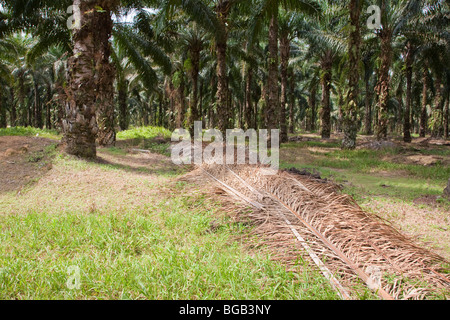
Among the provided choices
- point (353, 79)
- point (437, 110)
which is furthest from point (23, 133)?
point (437, 110)

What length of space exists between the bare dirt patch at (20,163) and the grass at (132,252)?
81 cm

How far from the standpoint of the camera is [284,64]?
19.0m

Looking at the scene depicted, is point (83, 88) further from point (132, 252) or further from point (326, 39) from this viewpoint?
point (326, 39)

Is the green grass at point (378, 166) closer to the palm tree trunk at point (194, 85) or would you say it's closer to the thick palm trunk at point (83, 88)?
the thick palm trunk at point (83, 88)

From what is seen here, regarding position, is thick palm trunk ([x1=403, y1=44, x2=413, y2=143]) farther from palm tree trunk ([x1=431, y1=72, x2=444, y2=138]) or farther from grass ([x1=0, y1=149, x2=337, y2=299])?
grass ([x1=0, y1=149, x2=337, y2=299])

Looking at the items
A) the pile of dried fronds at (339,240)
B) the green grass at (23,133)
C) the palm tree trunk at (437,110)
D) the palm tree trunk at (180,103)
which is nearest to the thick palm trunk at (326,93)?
the palm tree trunk at (437,110)

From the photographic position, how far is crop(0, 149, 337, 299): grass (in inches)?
95.3

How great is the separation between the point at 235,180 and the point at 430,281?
134 inches

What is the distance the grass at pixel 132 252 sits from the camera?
2.42 m

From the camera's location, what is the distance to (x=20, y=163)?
7141mm

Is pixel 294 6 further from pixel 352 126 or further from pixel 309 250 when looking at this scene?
pixel 309 250

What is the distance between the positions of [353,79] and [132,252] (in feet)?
43.2
